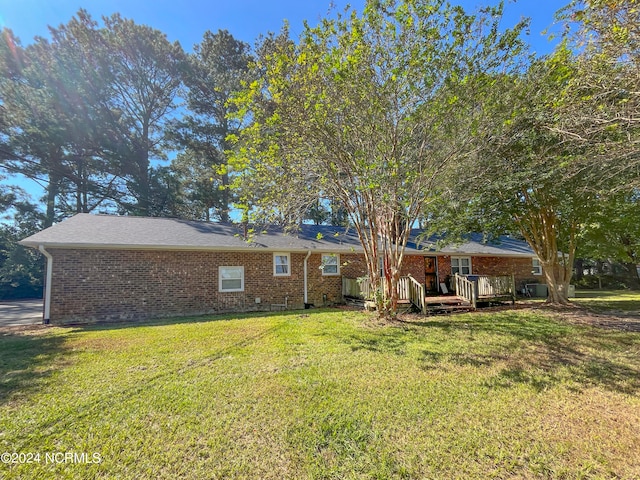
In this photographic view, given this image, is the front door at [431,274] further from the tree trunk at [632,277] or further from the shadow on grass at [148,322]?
the tree trunk at [632,277]

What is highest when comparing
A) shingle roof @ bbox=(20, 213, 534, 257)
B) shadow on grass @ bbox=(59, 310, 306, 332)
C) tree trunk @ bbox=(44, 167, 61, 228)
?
tree trunk @ bbox=(44, 167, 61, 228)

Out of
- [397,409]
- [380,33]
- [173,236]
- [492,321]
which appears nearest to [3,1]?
[173,236]

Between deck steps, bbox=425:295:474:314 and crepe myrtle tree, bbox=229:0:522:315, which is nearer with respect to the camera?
crepe myrtle tree, bbox=229:0:522:315

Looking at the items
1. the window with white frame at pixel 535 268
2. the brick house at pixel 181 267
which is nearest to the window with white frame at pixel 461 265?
the brick house at pixel 181 267

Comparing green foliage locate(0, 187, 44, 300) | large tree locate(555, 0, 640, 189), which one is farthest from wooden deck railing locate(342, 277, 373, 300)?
green foliage locate(0, 187, 44, 300)

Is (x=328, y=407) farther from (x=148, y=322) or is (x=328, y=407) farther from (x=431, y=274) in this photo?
(x=431, y=274)

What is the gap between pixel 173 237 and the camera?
1122cm

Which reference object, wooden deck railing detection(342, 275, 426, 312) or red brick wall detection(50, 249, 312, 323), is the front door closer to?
wooden deck railing detection(342, 275, 426, 312)

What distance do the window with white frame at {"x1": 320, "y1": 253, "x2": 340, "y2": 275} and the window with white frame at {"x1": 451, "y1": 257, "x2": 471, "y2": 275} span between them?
655 cm

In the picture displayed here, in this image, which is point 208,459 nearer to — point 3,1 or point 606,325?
point 606,325

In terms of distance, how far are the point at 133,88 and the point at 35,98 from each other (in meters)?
5.97

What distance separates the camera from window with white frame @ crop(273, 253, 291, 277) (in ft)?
39.9

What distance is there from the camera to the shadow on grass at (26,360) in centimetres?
433

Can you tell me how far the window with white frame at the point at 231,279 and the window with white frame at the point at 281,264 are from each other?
134 cm
